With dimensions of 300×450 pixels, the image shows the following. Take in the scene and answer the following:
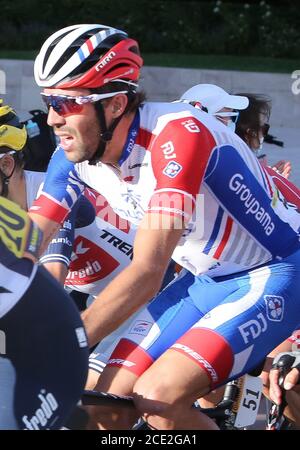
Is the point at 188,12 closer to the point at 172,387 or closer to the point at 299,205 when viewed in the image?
the point at 299,205

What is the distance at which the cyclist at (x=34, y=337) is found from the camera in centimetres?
303

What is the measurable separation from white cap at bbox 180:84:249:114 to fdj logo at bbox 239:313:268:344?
96.0 inches

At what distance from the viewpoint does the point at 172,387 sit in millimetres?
3707

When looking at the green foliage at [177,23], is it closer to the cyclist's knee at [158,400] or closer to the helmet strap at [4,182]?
the helmet strap at [4,182]

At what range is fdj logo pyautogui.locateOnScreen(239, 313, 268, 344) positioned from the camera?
3910 millimetres

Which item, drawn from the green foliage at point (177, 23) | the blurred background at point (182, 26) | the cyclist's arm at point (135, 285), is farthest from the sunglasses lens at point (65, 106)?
the green foliage at point (177, 23)

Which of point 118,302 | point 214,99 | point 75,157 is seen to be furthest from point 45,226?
point 214,99

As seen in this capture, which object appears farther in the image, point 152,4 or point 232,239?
point 152,4

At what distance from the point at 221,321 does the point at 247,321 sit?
3.9 inches

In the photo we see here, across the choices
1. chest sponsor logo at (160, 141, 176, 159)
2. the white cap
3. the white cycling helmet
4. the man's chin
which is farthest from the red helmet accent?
the white cap

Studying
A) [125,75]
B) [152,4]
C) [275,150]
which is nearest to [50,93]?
[125,75]

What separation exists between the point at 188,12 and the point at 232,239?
16.4 metres
